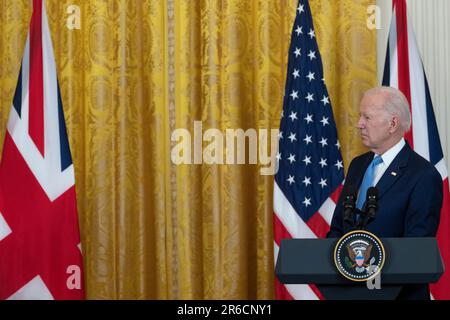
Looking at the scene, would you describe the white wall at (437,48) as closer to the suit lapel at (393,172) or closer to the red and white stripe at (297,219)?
the red and white stripe at (297,219)

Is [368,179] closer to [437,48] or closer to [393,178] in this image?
[393,178]

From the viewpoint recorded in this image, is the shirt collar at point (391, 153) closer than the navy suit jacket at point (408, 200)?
No

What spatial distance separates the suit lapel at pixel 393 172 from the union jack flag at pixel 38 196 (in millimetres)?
2069

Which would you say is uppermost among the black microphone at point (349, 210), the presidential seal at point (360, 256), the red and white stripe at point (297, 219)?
the black microphone at point (349, 210)

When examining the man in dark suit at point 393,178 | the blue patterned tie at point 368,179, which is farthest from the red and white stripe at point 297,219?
the blue patterned tie at point 368,179

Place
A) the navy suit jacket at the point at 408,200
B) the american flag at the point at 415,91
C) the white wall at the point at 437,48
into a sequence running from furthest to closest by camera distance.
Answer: the white wall at the point at 437,48, the american flag at the point at 415,91, the navy suit jacket at the point at 408,200

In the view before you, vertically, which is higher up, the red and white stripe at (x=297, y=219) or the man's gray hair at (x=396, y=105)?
the man's gray hair at (x=396, y=105)

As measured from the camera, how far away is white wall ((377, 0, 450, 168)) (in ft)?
14.7

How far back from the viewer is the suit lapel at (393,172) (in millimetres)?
2879

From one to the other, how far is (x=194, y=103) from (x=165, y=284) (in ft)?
3.76

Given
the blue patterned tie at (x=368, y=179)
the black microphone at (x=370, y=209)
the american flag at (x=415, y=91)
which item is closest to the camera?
the black microphone at (x=370, y=209)

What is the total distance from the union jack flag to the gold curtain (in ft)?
0.95

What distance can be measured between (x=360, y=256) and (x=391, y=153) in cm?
96

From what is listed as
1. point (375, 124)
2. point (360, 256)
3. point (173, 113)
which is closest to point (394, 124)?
point (375, 124)
